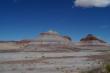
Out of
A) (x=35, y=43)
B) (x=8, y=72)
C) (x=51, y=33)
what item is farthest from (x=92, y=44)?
(x=8, y=72)

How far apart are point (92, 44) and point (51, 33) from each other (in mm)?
29778

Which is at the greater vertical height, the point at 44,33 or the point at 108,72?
the point at 44,33

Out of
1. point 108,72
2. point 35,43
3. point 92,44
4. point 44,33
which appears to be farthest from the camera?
point 92,44

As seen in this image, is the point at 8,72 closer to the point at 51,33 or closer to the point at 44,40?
the point at 44,40

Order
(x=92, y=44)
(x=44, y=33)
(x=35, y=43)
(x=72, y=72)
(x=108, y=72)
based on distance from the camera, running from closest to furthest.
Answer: (x=108, y=72) → (x=72, y=72) → (x=35, y=43) → (x=44, y=33) → (x=92, y=44)

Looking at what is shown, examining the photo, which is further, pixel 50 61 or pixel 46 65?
pixel 50 61

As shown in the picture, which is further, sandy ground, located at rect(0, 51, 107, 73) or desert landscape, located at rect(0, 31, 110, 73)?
desert landscape, located at rect(0, 31, 110, 73)

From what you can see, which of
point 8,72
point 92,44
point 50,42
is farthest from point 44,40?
point 8,72

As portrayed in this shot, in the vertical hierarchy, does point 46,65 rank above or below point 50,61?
below

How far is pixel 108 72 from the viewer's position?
17453 mm

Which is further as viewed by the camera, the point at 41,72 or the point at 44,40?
the point at 44,40

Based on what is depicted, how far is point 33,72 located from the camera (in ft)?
83.0

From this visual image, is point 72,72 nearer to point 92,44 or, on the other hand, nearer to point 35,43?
point 35,43

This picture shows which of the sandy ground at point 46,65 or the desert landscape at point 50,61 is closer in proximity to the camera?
the sandy ground at point 46,65
